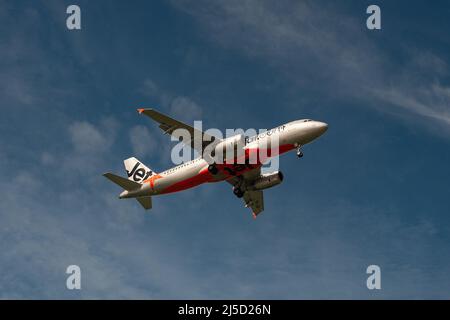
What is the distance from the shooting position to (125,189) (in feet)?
307

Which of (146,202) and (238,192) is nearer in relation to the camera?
(146,202)

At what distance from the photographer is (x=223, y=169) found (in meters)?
87.7

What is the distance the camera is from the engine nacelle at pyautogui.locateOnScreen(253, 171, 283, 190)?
310 ft

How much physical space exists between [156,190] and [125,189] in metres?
4.78

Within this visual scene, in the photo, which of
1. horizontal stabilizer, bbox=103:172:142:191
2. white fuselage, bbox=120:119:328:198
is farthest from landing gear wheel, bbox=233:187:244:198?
horizontal stabilizer, bbox=103:172:142:191

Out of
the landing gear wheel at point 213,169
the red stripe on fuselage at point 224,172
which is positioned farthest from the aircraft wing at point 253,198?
the landing gear wheel at point 213,169

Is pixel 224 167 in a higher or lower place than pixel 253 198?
higher

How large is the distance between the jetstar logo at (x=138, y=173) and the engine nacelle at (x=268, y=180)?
1619 centimetres

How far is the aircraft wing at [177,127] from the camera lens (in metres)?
81.4

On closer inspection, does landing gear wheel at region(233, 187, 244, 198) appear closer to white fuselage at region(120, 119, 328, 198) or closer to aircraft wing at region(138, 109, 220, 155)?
white fuselage at region(120, 119, 328, 198)

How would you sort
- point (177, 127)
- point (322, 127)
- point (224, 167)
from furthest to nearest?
point (224, 167) < point (177, 127) < point (322, 127)

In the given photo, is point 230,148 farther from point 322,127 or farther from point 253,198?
point 253,198

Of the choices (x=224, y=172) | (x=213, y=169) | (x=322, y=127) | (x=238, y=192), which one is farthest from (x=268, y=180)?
(x=322, y=127)

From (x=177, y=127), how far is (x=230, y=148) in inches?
290
